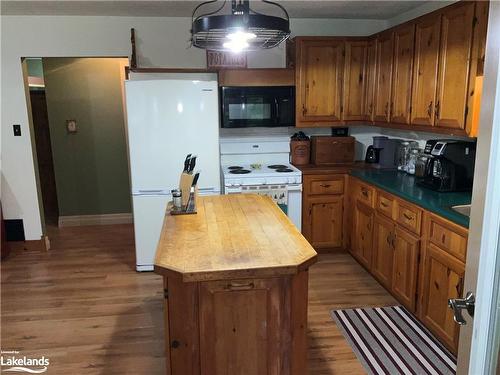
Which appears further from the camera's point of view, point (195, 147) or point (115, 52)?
point (115, 52)

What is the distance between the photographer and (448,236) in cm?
235

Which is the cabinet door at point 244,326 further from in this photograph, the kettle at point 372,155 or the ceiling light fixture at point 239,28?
the kettle at point 372,155

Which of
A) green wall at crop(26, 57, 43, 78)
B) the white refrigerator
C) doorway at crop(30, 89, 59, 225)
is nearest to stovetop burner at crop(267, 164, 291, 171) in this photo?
the white refrigerator

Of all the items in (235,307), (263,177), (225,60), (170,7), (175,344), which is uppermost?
(170,7)

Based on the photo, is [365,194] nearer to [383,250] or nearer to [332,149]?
[383,250]

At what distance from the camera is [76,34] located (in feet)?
12.6

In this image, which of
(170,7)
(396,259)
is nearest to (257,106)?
(170,7)

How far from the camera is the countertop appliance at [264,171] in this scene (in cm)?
373

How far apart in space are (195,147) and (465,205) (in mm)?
2144

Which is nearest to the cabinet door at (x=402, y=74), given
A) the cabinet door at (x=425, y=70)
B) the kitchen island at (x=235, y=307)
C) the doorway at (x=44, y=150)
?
the cabinet door at (x=425, y=70)

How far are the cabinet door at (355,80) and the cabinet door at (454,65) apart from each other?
1163 mm

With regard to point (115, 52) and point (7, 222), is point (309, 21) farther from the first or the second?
point (7, 222)

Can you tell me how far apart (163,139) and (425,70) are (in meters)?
2.15

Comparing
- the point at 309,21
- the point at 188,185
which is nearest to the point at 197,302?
the point at 188,185
